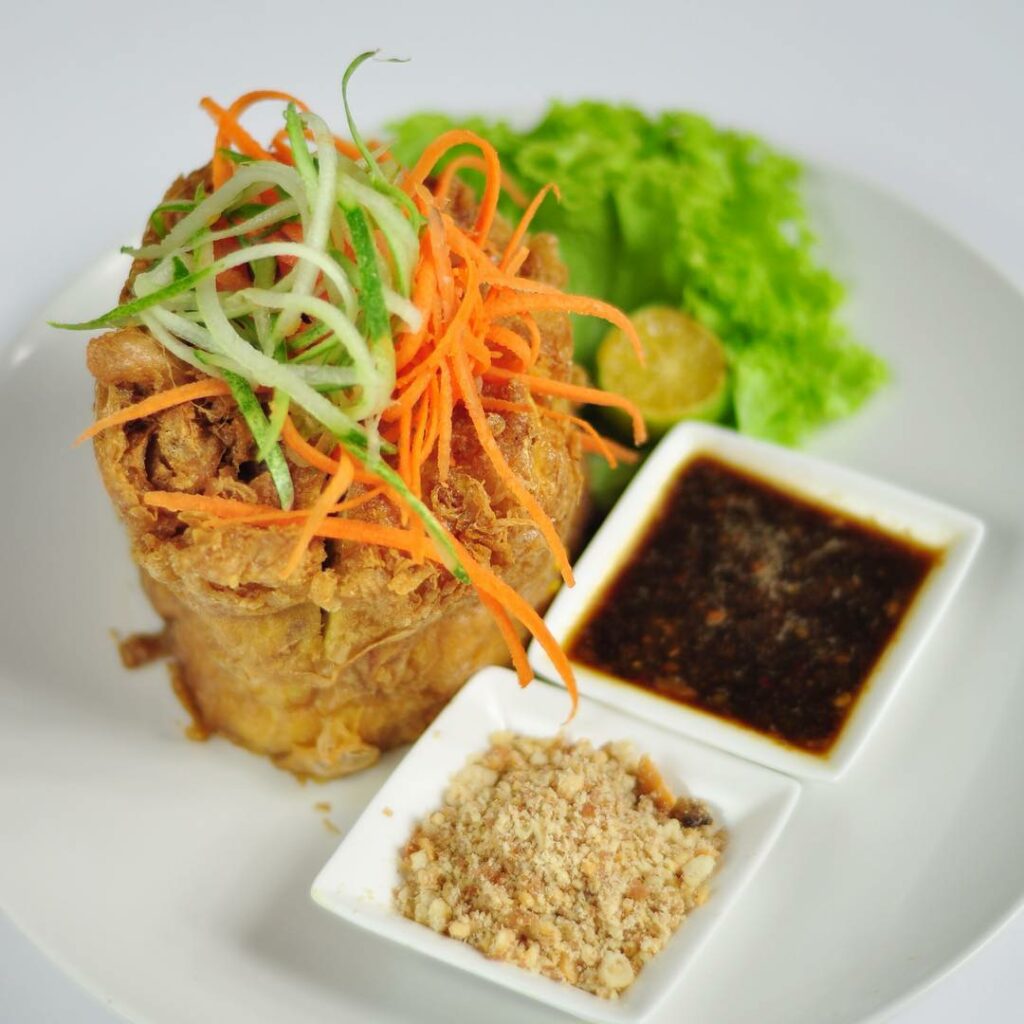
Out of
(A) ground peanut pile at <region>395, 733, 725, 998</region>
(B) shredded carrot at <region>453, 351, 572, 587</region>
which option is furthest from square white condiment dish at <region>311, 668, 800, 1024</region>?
(B) shredded carrot at <region>453, 351, 572, 587</region>

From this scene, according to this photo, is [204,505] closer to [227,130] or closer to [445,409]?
[445,409]

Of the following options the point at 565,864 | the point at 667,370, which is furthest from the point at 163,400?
the point at 667,370

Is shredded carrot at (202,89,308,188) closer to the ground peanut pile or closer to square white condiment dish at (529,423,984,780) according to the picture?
square white condiment dish at (529,423,984,780)

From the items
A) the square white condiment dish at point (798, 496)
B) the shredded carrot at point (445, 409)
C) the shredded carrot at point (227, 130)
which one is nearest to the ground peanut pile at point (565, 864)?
the square white condiment dish at point (798, 496)

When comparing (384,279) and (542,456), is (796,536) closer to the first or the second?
(542,456)

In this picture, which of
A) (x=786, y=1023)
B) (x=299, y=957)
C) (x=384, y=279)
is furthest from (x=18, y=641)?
(x=786, y=1023)

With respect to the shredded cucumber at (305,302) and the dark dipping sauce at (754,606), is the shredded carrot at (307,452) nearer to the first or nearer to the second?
the shredded cucumber at (305,302)
